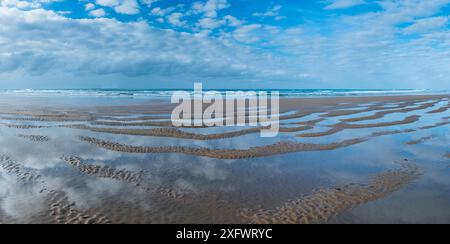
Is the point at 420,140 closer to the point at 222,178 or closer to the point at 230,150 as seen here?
the point at 230,150

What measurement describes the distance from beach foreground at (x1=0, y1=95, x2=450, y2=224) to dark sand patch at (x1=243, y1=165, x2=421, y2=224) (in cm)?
2

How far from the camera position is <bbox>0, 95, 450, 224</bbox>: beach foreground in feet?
17.8

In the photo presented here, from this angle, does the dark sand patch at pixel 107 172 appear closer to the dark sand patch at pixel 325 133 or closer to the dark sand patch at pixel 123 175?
the dark sand patch at pixel 123 175

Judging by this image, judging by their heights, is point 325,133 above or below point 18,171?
above

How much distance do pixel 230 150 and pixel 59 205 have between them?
606 cm

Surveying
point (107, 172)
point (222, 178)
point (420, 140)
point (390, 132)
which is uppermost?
point (390, 132)

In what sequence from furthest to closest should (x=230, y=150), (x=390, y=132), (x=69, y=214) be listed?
(x=390, y=132)
(x=230, y=150)
(x=69, y=214)

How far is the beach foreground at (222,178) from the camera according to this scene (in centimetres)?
543

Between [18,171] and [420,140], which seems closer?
[18,171]

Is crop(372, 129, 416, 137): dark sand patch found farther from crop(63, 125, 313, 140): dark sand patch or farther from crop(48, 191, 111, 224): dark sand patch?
crop(48, 191, 111, 224): dark sand patch

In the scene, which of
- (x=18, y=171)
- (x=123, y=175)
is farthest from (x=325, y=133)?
(x=18, y=171)

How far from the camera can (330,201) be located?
6.03 metres
